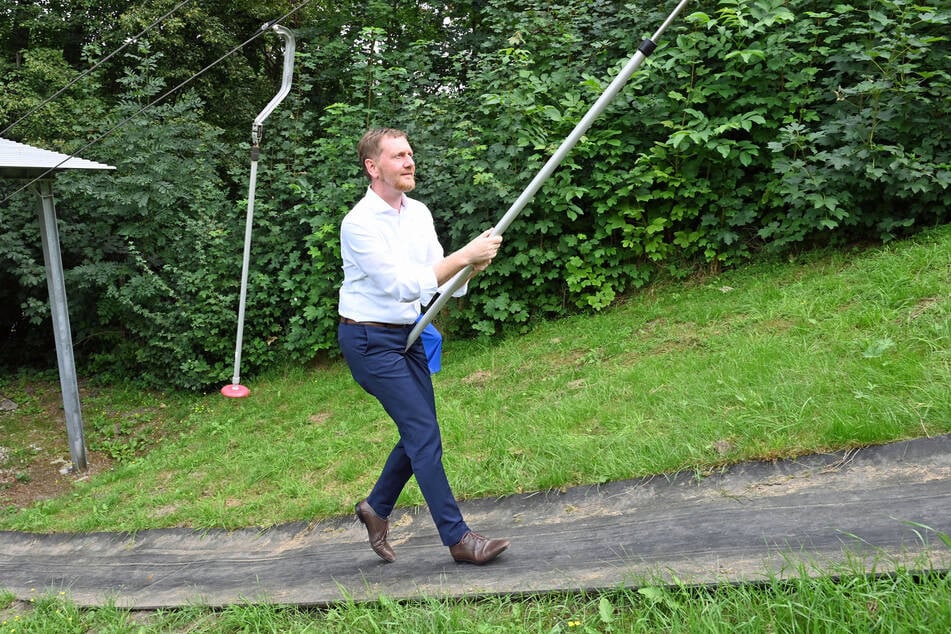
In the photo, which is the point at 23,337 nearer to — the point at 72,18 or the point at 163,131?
the point at 163,131

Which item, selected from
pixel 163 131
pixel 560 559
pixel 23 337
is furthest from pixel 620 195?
pixel 23 337

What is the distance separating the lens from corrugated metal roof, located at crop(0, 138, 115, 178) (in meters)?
6.07

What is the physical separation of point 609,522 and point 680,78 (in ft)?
14.0

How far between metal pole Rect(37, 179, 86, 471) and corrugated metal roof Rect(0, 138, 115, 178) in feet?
0.67

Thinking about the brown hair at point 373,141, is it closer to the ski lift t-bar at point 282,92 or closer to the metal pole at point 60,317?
the ski lift t-bar at point 282,92

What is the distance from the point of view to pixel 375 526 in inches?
127

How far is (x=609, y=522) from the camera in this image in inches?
127

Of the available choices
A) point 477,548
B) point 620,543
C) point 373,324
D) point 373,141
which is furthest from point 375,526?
point 373,141

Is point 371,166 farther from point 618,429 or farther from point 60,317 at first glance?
point 60,317

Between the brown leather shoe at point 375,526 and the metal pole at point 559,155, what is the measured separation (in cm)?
80

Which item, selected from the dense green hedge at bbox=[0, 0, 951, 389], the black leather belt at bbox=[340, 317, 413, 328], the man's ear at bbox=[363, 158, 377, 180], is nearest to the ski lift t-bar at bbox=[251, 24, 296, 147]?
the dense green hedge at bbox=[0, 0, 951, 389]

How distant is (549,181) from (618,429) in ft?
9.90

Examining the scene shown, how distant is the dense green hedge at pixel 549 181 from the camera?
5195 mm

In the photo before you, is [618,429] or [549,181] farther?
[549,181]
